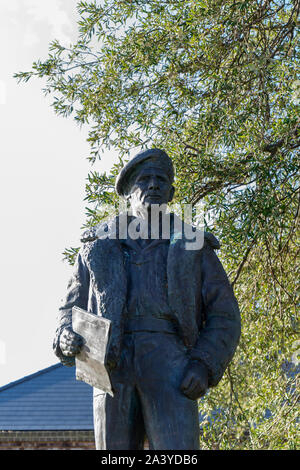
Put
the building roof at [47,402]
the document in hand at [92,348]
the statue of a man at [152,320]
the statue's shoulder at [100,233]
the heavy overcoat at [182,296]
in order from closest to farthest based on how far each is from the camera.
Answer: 1. the document in hand at [92,348]
2. the statue of a man at [152,320]
3. the heavy overcoat at [182,296]
4. the statue's shoulder at [100,233]
5. the building roof at [47,402]

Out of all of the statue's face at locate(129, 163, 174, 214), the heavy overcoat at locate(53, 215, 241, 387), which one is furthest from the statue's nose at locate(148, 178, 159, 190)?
the heavy overcoat at locate(53, 215, 241, 387)

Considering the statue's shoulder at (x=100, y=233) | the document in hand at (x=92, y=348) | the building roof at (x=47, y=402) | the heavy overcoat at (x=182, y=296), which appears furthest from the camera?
the building roof at (x=47, y=402)

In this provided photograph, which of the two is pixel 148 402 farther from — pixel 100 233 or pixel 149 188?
pixel 149 188

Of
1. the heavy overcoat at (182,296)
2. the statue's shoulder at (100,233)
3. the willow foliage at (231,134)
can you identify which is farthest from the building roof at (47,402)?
the heavy overcoat at (182,296)

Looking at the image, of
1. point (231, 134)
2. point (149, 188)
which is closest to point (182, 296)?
point (149, 188)

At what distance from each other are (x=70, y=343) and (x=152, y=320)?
0.45m

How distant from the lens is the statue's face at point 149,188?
4609 mm

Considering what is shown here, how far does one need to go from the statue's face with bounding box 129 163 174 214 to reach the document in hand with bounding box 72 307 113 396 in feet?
2.60

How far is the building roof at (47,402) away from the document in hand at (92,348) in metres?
11.5

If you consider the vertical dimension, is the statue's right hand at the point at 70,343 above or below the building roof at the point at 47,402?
above

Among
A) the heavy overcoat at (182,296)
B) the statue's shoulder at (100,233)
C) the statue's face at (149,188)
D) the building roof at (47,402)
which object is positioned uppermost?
the statue's face at (149,188)

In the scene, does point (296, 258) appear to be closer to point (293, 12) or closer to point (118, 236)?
point (293, 12)

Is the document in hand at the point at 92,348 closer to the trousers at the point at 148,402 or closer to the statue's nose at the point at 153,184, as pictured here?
the trousers at the point at 148,402

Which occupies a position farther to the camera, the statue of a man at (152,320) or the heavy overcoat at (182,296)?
the heavy overcoat at (182,296)
